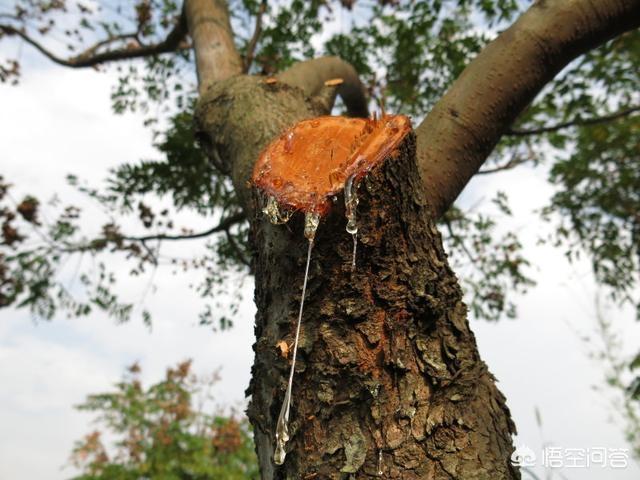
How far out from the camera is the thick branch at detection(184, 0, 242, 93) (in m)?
3.03

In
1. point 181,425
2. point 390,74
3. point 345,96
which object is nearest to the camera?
point 345,96

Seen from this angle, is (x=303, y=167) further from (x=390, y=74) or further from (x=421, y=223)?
(x=390, y=74)

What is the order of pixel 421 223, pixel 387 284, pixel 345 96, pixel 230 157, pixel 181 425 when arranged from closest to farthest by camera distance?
1. pixel 387 284
2. pixel 421 223
3. pixel 230 157
4. pixel 345 96
5. pixel 181 425

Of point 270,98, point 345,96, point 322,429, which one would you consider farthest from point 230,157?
point 345,96

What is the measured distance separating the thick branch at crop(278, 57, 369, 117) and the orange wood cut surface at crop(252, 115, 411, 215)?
1.13 metres

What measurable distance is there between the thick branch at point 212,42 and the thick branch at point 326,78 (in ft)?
1.42

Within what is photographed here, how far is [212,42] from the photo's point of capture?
329 cm

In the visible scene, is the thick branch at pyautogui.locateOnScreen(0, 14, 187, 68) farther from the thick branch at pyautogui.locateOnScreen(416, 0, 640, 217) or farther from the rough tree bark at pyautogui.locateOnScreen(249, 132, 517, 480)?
the rough tree bark at pyautogui.locateOnScreen(249, 132, 517, 480)

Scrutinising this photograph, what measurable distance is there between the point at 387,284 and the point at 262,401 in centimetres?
48

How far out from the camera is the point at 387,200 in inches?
52.1

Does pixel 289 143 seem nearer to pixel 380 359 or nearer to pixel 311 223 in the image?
pixel 311 223

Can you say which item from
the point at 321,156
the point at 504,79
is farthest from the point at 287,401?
the point at 504,79

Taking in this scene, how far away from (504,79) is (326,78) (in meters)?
1.27

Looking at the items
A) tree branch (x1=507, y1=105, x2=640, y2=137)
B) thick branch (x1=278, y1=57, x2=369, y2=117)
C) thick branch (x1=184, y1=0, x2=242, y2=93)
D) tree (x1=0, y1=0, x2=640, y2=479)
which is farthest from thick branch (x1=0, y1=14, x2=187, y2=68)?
tree branch (x1=507, y1=105, x2=640, y2=137)
